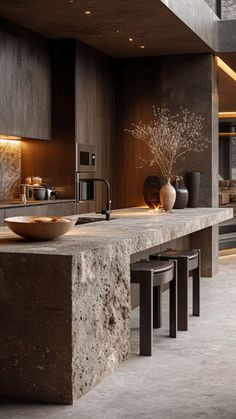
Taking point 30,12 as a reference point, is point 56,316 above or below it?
below

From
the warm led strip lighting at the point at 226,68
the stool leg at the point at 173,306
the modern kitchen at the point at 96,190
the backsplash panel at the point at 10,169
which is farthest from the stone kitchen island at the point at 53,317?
the warm led strip lighting at the point at 226,68

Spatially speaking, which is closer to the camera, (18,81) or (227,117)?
(18,81)

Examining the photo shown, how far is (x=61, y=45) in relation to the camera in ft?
23.1

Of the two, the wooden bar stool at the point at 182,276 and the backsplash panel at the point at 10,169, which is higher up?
the backsplash panel at the point at 10,169

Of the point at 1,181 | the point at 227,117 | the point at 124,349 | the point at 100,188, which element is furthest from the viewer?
the point at 227,117

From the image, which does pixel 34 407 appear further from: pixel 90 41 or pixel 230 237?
pixel 230 237

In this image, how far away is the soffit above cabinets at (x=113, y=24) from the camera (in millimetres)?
5637

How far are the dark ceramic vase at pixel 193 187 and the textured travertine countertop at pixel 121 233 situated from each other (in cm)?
166

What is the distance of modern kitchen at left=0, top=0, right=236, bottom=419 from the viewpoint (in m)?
3.22

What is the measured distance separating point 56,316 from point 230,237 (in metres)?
6.65

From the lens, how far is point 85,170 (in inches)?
286

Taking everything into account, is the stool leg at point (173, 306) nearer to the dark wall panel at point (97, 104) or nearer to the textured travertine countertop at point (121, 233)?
the textured travertine countertop at point (121, 233)

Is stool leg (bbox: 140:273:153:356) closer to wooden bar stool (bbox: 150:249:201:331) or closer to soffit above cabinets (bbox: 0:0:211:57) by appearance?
wooden bar stool (bbox: 150:249:201:331)

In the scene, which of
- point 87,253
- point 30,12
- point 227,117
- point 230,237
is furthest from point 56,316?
point 227,117
